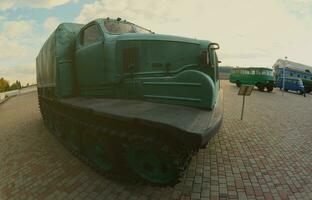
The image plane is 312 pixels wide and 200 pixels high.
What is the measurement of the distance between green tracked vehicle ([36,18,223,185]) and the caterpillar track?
0.02 meters

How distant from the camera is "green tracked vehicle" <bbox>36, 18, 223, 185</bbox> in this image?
3.79 meters

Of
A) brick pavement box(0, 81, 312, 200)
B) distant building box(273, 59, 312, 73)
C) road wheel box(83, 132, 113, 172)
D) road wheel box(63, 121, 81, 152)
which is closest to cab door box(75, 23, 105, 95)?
road wheel box(63, 121, 81, 152)

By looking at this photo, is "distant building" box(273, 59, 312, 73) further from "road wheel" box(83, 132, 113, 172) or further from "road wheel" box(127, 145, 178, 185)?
"road wheel" box(127, 145, 178, 185)

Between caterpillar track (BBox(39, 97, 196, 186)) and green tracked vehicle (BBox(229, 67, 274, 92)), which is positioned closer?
caterpillar track (BBox(39, 97, 196, 186))

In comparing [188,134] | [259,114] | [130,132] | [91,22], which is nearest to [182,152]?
[188,134]

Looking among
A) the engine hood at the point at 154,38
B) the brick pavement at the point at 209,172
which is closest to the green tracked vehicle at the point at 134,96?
the engine hood at the point at 154,38

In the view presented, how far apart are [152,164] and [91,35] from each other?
12.1 ft

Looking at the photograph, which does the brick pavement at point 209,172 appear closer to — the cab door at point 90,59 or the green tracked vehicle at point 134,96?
the green tracked vehicle at point 134,96

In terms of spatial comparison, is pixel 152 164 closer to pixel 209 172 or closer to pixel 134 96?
pixel 134 96

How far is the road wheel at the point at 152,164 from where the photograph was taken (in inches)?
150

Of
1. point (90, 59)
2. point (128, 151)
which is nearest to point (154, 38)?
point (90, 59)

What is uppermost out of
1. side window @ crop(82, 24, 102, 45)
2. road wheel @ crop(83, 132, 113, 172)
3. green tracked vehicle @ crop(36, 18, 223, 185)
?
side window @ crop(82, 24, 102, 45)

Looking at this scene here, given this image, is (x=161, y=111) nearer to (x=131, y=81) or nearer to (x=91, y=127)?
(x=131, y=81)

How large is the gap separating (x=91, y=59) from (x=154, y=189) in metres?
3.23
